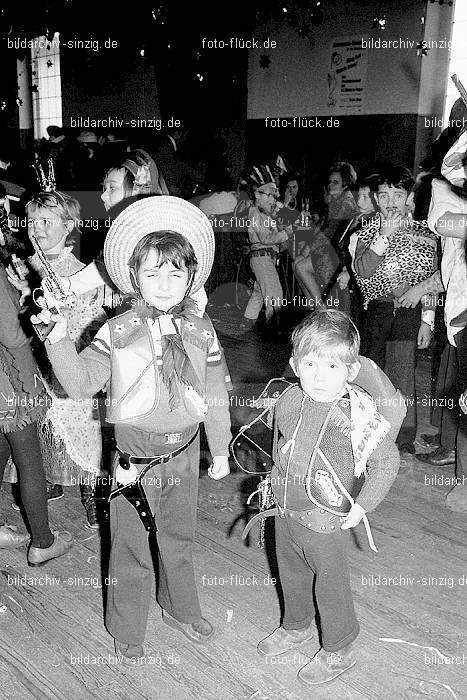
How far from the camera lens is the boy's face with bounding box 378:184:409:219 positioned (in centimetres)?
347

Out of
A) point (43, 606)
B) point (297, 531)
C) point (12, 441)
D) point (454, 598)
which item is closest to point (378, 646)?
point (454, 598)

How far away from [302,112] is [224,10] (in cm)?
135

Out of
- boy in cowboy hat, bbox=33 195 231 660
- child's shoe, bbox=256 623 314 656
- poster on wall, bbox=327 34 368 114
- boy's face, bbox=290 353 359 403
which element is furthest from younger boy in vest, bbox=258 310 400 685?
poster on wall, bbox=327 34 368 114

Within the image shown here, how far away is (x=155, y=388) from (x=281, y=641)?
94cm

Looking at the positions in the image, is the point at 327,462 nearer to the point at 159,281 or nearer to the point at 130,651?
the point at 159,281

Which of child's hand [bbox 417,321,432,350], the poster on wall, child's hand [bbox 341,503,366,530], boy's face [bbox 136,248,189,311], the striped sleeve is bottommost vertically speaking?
child's hand [bbox 341,503,366,530]

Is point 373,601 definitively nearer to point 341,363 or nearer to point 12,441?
point 341,363

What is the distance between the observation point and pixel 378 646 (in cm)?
227

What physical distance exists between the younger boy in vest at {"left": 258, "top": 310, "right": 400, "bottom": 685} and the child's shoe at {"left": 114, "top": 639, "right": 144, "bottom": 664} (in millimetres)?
522

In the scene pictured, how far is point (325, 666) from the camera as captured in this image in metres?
2.11

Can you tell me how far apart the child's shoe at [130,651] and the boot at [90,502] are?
0.89m

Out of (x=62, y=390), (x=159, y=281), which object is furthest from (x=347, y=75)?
(x=159, y=281)

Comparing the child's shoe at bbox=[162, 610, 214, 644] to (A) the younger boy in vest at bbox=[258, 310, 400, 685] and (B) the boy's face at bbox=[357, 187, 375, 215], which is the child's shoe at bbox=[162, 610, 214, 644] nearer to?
(A) the younger boy in vest at bbox=[258, 310, 400, 685]

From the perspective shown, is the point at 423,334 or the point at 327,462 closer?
the point at 327,462
